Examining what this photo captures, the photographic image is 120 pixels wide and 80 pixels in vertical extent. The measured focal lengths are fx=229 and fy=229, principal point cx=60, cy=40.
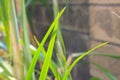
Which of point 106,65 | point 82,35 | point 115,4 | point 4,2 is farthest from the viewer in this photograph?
point 82,35

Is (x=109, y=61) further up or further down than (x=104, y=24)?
further down

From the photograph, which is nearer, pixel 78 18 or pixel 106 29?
pixel 106 29

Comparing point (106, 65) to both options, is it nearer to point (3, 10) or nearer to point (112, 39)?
point (112, 39)

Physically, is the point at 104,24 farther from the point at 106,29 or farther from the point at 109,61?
the point at 109,61

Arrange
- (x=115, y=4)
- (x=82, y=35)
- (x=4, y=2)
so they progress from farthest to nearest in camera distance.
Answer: (x=82, y=35)
(x=115, y=4)
(x=4, y=2)

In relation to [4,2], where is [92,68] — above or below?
below

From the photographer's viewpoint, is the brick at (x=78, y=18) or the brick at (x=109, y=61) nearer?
the brick at (x=109, y=61)

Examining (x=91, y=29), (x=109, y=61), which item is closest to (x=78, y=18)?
(x=91, y=29)

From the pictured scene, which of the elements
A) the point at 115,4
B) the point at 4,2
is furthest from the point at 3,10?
the point at 115,4
